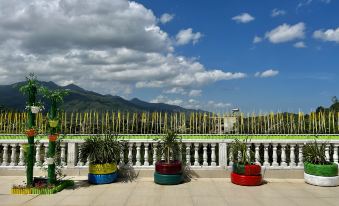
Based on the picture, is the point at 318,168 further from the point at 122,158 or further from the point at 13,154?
the point at 13,154

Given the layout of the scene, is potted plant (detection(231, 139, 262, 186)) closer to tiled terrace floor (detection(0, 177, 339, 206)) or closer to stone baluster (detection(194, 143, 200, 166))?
tiled terrace floor (detection(0, 177, 339, 206))

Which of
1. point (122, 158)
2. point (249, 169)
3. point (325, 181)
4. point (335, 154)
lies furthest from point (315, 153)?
point (122, 158)

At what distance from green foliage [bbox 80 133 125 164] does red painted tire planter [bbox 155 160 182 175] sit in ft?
4.17

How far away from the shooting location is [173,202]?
6801mm

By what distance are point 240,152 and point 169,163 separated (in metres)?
2.02

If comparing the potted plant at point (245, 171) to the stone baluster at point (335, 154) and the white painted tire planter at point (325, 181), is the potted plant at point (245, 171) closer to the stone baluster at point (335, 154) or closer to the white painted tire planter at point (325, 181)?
the white painted tire planter at point (325, 181)

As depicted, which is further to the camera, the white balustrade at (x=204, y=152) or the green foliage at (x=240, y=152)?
the white balustrade at (x=204, y=152)

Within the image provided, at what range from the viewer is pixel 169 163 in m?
8.62

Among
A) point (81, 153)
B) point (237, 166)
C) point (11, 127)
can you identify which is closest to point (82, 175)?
point (81, 153)

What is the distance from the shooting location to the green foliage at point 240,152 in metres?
8.75

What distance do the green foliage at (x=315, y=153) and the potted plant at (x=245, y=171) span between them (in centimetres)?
157

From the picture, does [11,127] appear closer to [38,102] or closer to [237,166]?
[38,102]

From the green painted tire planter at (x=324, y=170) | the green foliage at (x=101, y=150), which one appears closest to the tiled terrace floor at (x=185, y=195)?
the green painted tire planter at (x=324, y=170)

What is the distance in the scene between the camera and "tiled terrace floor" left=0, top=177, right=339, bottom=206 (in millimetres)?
6805
